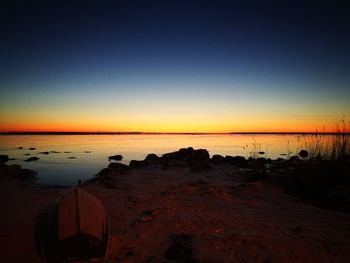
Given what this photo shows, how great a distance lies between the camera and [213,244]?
532 centimetres

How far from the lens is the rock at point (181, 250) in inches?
193

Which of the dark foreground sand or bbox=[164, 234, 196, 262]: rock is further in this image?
the dark foreground sand

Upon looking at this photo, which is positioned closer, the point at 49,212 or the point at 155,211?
the point at 49,212

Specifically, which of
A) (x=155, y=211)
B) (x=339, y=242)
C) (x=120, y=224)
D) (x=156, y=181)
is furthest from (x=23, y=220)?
(x=339, y=242)

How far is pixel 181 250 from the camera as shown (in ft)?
16.9

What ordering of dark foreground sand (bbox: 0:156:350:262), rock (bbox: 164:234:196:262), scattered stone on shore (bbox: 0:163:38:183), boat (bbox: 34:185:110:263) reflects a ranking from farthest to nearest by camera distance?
scattered stone on shore (bbox: 0:163:38:183), dark foreground sand (bbox: 0:156:350:262), rock (bbox: 164:234:196:262), boat (bbox: 34:185:110:263)

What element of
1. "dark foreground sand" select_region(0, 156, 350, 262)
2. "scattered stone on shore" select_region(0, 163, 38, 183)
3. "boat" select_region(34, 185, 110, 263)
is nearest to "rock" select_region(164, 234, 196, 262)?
"dark foreground sand" select_region(0, 156, 350, 262)

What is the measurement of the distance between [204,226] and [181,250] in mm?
1260

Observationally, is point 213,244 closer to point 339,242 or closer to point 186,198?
point 339,242

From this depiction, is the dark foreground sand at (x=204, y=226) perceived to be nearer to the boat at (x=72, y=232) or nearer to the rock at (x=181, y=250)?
the rock at (x=181, y=250)

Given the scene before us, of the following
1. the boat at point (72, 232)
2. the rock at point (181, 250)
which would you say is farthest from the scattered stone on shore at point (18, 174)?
the rock at point (181, 250)

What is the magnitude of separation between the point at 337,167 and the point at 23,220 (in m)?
10.2

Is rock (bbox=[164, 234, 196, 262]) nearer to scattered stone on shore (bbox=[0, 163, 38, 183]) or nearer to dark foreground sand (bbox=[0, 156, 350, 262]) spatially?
dark foreground sand (bbox=[0, 156, 350, 262])

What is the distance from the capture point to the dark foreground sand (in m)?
5.03
